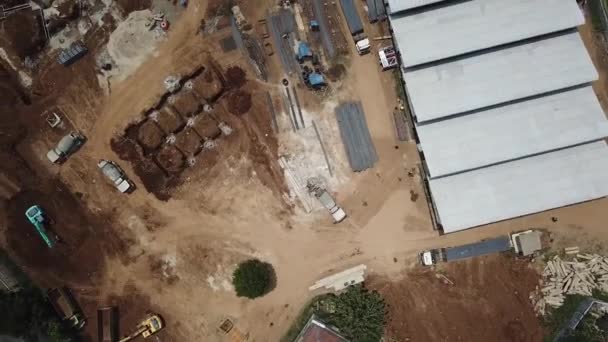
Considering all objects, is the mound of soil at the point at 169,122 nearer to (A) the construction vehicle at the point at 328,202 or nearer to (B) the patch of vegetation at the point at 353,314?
(A) the construction vehicle at the point at 328,202

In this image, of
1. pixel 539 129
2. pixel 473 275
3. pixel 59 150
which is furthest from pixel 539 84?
pixel 59 150

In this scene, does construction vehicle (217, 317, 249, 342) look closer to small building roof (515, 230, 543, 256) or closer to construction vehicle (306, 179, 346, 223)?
construction vehicle (306, 179, 346, 223)

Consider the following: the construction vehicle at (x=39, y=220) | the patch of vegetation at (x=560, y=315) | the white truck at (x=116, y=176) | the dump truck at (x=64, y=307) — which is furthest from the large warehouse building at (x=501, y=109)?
the construction vehicle at (x=39, y=220)

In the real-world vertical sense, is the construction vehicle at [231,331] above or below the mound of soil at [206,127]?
below

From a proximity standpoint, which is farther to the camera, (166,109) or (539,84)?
(166,109)

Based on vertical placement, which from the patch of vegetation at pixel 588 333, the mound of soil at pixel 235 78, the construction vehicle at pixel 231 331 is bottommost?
the patch of vegetation at pixel 588 333

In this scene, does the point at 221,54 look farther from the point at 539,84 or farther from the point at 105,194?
the point at 539,84

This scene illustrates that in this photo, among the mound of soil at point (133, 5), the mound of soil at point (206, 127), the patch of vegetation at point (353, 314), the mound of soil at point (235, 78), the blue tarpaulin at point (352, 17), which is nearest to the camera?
the patch of vegetation at point (353, 314)
